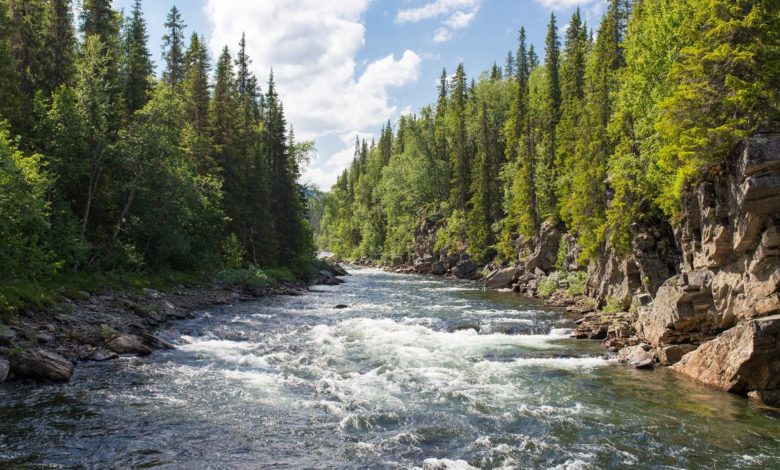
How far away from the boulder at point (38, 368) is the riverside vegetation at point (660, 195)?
60.8ft

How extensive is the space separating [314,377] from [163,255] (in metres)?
24.0

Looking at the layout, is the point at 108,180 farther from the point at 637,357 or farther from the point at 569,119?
the point at 569,119

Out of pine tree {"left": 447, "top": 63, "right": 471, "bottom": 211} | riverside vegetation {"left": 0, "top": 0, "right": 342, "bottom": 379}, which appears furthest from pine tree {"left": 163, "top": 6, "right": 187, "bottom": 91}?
pine tree {"left": 447, "top": 63, "right": 471, "bottom": 211}

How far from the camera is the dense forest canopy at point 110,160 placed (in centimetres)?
2350

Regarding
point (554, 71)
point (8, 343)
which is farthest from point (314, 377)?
point (554, 71)

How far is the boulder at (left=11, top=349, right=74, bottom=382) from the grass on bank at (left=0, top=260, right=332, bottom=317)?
3925 millimetres

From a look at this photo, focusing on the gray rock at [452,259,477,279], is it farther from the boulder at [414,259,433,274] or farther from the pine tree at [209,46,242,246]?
the pine tree at [209,46,242,246]

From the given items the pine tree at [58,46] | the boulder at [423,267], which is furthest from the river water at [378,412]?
the boulder at [423,267]

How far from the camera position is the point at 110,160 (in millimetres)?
32438

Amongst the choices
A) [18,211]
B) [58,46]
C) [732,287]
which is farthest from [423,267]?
[18,211]

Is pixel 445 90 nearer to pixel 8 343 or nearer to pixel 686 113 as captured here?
pixel 686 113

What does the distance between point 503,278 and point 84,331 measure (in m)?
38.2

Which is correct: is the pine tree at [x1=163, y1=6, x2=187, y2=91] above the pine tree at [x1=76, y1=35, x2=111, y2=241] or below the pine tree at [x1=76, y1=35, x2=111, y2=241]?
above

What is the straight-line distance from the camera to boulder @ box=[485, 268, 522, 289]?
49906mm
